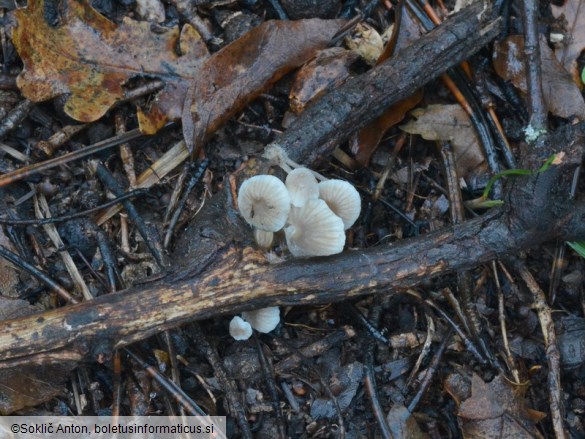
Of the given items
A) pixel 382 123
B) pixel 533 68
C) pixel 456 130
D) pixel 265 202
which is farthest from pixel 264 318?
pixel 533 68

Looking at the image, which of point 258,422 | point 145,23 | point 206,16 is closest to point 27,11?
point 145,23

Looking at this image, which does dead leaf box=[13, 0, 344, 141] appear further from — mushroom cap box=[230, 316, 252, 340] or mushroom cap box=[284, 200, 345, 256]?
mushroom cap box=[230, 316, 252, 340]

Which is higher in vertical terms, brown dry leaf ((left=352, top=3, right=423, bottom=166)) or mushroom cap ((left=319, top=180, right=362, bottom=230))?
brown dry leaf ((left=352, top=3, right=423, bottom=166))

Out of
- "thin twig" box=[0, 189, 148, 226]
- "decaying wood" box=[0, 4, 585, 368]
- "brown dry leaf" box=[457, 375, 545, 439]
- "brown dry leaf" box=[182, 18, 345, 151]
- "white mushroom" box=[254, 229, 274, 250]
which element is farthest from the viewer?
"brown dry leaf" box=[182, 18, 345, 151]

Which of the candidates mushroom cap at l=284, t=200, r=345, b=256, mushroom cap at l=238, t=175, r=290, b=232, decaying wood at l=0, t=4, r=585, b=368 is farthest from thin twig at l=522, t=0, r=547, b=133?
mushroom cap at l=238, t=175, r=290, b=232

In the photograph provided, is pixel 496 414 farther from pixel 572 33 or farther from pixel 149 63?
pixel 149 63

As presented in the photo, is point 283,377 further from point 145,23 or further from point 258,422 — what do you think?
point 145,23
